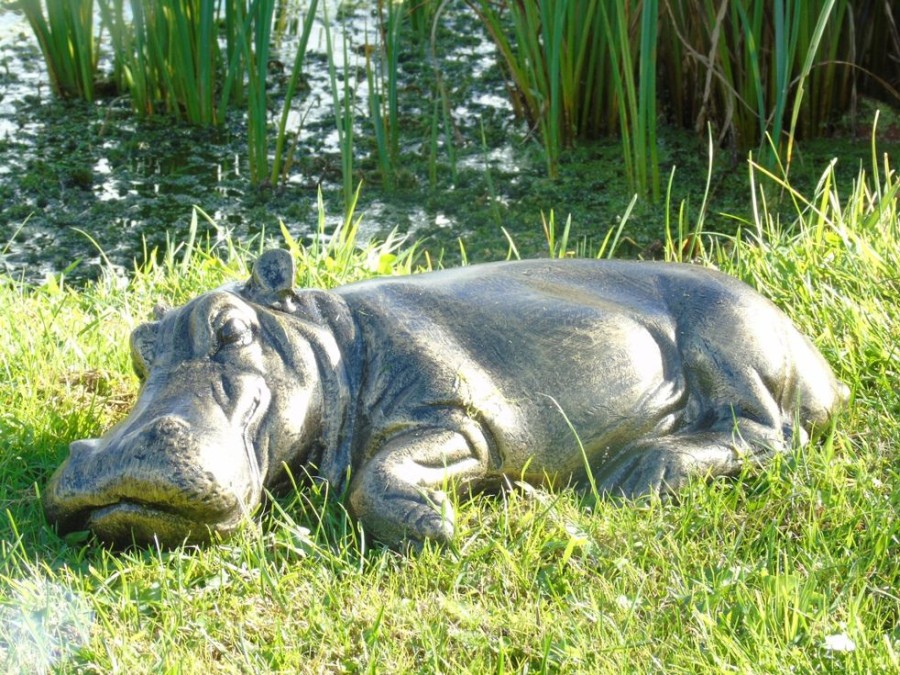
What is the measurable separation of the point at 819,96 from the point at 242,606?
4352 mm

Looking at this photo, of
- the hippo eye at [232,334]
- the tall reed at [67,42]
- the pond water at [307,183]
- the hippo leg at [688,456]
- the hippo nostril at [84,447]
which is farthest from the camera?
the tall reed at [67,42]

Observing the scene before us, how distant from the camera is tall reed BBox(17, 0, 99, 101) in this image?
6.36 meters

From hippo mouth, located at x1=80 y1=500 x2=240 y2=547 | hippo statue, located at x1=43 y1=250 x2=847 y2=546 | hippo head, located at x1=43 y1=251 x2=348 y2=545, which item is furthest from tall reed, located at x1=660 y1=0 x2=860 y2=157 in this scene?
hippo mouth, located at x1=80 y1=500 x2=240 y2=547

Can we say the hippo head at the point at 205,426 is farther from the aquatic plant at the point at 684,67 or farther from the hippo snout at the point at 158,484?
the aquatic plant at the point at 684,67

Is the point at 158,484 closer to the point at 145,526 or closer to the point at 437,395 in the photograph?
the point at 145,526

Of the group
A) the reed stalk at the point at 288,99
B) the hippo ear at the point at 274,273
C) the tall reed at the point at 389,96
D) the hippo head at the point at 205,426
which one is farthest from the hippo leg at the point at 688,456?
the reed stalk at the point at 288,99

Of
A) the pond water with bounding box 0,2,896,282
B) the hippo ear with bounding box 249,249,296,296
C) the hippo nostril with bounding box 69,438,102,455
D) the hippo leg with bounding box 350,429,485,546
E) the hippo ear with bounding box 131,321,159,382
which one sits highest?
the hippo ear with bounding box 249,249,296,296

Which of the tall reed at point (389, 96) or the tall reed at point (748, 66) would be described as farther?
the tall reed at point (748, 66)

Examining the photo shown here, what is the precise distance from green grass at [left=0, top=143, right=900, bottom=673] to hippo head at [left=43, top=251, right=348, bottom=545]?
0.33ft

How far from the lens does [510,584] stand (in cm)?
264

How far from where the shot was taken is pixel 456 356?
295 centimetres

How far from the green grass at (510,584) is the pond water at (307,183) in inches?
89.0

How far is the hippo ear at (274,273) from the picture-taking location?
296cm

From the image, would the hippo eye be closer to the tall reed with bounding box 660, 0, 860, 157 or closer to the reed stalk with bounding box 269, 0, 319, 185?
the reed stalk with bounding box 269, 0, 319, 185
